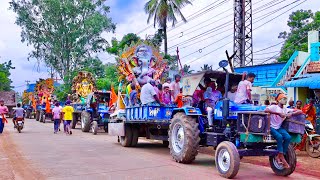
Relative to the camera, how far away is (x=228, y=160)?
27.9ft

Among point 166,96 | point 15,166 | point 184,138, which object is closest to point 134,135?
point 166,96

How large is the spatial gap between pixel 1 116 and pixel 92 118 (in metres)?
4.76

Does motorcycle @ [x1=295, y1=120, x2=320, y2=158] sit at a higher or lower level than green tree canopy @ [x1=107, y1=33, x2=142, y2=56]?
lower

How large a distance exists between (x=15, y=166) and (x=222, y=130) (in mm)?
5034

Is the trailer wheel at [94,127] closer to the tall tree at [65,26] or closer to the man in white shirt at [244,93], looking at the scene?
the man in white shirt at [244,93]

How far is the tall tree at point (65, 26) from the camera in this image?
43.9 m

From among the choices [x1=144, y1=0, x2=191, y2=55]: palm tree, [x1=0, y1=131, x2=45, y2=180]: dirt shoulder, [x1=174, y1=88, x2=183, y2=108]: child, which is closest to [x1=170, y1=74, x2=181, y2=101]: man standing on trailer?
[x1=174, y1=88, x2=183, y2=108]: child

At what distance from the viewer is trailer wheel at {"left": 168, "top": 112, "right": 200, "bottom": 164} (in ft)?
32.1

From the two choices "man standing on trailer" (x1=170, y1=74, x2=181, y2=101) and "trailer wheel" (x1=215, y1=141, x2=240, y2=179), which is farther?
"man standing on trailer" (x1=170, y1=74, x2=181, y2=101)

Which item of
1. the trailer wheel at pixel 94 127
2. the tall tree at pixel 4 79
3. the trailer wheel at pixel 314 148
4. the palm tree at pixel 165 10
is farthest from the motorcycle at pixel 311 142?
the tall tree at pixel 4 79

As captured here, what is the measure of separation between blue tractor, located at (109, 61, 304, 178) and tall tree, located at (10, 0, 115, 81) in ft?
110

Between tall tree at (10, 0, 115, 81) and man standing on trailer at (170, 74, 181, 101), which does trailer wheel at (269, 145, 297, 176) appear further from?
tall tree at (10, 0, 115, 81)

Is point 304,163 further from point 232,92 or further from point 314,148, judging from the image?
point 232,92

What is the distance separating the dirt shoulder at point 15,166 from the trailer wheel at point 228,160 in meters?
3.74
